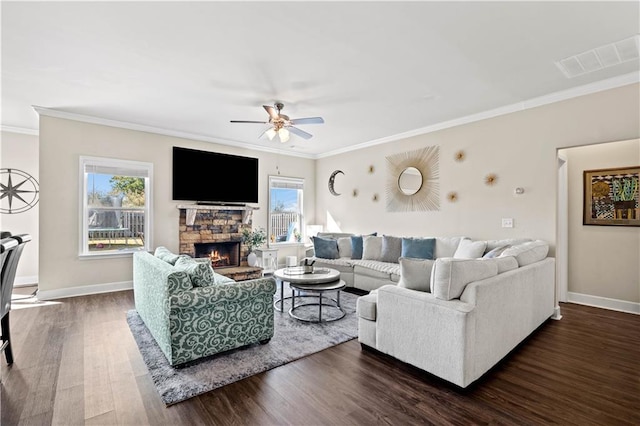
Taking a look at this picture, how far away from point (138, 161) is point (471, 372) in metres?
5.57

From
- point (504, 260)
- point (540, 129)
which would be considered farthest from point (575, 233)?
point (504, 260)

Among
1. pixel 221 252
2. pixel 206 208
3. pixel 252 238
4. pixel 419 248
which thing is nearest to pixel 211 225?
pixel 206 208

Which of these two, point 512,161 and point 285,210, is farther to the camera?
point 285,210

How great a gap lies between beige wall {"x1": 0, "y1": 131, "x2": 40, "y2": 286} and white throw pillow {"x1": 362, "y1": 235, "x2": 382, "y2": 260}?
6.13 m

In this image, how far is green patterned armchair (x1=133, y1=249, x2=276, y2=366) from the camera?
2.48m

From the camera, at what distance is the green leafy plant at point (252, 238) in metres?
6.27

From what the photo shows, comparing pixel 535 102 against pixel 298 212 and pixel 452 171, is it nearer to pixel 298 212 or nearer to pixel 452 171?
pixel 452 171

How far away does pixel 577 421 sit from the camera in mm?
1933

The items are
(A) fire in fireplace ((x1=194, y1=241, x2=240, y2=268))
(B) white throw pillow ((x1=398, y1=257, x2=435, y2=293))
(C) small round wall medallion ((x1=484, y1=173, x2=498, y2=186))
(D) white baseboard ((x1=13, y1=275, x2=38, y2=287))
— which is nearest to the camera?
(B) white throw pillow ((x1=398, y1=257, x2=435, y2=293))

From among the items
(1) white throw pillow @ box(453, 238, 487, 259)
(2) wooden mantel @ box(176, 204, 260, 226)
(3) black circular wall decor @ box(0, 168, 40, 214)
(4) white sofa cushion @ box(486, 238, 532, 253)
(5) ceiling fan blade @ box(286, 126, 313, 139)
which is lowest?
(1) white throw pillow @ box(453, 238, 487, 259)

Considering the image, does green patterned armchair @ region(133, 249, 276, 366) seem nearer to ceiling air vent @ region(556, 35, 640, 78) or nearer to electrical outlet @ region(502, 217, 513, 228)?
electrical outlet @ region(502, 217, 513, 228)

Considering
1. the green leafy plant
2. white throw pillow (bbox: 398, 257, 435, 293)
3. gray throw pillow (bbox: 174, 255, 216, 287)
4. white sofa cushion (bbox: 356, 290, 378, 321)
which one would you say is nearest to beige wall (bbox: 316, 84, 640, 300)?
white throw pillow (bbox: 398, 257, 435, 293)

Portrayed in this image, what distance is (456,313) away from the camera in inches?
86.0

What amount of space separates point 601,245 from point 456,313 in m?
3.73
